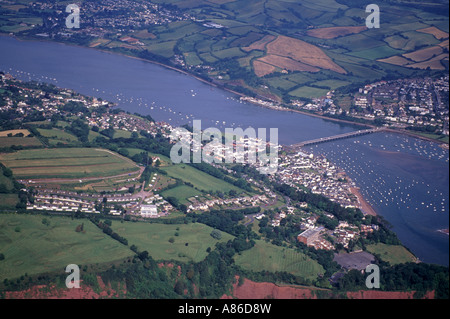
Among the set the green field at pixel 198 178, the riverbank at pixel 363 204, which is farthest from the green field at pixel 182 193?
the riverbank at pixel 363 204

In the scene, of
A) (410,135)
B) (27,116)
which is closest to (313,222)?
(410,135)

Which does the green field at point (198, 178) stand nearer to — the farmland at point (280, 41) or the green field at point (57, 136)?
the green field at point (57, 136)

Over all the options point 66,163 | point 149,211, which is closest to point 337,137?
point 149,211

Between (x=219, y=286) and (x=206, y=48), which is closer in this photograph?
(x=219, y=286)

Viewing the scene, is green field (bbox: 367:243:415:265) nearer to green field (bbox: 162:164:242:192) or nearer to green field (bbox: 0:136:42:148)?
green field (bbox: 162:164:242:192)

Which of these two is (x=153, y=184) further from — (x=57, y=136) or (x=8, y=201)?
(x=8, y=201)

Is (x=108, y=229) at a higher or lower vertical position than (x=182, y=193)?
higher

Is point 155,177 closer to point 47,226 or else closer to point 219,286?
point 47,226

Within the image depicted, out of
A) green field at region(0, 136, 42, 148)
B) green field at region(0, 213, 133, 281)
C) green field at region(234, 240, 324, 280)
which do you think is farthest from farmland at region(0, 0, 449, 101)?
green field at region(0, 213, 133, 281)
